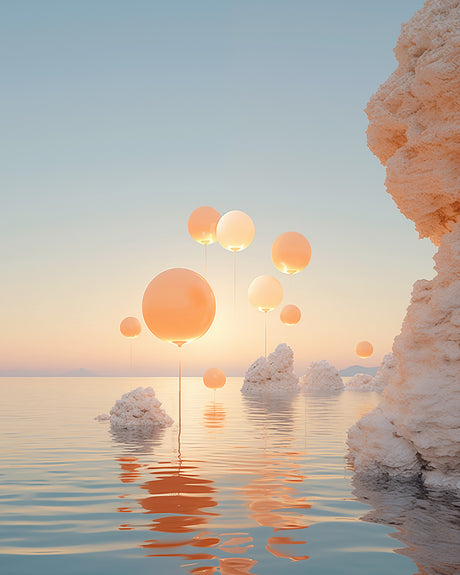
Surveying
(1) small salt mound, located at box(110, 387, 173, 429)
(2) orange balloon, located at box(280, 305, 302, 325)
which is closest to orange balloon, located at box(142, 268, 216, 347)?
(1) small salt mound, located at box(110, 387, 173, 429)

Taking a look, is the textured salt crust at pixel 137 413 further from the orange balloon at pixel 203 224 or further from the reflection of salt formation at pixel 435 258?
the reflection of salt formation at pixel 435 258

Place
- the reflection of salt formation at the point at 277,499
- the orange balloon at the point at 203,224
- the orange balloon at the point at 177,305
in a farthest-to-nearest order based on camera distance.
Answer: the orange balloon at the point at 203,224 → the orange balloon at the point at 177,305 → the reflection of salt formation at the point at 277,499

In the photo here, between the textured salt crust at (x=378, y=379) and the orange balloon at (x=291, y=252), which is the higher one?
the orange balloon at (x=291, y=252)

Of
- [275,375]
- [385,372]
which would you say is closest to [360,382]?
[385,372]

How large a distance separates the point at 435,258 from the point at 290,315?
1271 cm

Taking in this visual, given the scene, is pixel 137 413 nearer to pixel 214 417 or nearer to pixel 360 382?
pixel 214 417

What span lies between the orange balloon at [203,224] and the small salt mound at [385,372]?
61.5 feet

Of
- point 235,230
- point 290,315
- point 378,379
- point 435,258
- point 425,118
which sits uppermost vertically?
point 425,118

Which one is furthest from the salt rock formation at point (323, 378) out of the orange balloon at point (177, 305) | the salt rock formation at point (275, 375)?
the orange balloon at point (177, 305)

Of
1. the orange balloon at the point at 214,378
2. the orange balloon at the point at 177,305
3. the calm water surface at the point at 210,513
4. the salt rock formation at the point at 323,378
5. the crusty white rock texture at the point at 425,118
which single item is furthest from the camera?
the salt rock formation at the point at 323,378

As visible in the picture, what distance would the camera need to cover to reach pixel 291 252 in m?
12.5

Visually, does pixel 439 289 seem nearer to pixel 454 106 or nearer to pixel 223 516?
pixel 454 106

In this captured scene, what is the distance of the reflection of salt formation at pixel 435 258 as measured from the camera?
657cm

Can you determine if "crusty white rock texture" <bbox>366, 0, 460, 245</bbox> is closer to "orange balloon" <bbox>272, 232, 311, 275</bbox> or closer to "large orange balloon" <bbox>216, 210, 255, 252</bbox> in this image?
"orange balloon" <bbox>272, 232, 311, 275</bbox>
